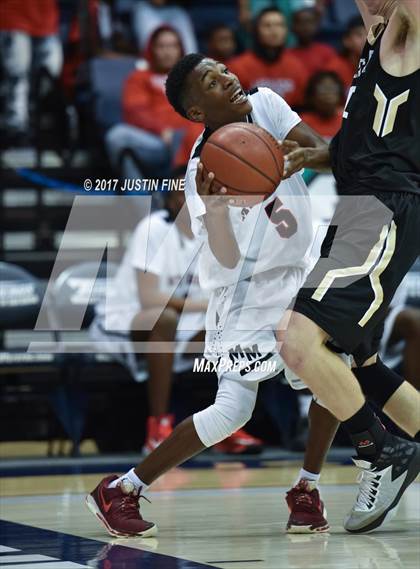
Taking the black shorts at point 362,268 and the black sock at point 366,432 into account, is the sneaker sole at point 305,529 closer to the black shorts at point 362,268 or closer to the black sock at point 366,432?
the black sock at point 366,432

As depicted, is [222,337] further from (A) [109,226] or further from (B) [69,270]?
(A) [109,226]

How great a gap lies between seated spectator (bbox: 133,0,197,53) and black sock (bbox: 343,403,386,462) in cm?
585

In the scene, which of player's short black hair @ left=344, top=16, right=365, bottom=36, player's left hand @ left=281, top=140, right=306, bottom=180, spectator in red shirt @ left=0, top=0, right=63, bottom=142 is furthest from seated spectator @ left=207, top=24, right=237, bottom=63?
player's left hand @ left=281, top=140, right=306, bottom=180

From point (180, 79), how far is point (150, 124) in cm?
420

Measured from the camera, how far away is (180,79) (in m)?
4.43

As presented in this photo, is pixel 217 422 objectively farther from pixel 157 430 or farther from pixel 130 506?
pixel 157 430

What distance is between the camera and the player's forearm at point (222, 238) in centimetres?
416

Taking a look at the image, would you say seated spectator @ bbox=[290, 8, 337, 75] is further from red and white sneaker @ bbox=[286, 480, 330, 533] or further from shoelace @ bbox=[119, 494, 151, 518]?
shoelace @ bbox=[119, 494, 151, 518]

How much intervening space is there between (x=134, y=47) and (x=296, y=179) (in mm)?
5454

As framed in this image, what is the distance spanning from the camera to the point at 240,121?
4.44 m

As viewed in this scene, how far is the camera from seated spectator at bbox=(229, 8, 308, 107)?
9047mm

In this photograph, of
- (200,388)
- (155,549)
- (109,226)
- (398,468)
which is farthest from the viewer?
(109,226)

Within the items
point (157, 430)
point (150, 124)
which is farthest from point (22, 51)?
point (157, 430)

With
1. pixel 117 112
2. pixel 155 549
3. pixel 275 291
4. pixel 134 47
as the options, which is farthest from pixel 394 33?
pixel 134 47
